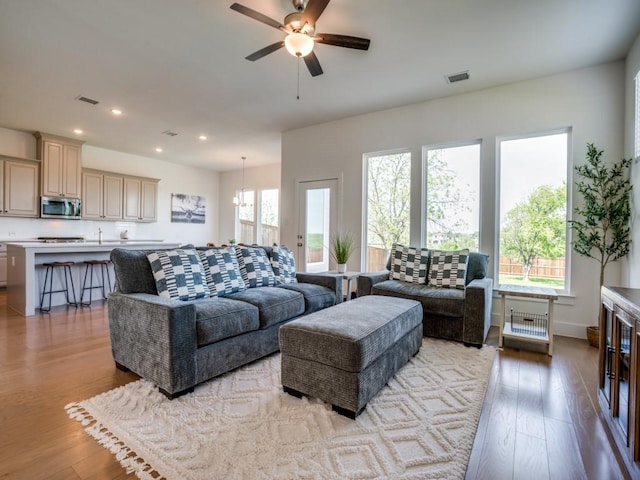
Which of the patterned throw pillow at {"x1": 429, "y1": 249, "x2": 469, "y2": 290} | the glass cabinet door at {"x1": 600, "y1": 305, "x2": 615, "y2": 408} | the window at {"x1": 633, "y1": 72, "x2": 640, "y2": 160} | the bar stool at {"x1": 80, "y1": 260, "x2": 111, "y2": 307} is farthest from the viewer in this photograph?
the bar stool at {"x1": 80, "y1": 260, "x2": 111, "y2": 307}

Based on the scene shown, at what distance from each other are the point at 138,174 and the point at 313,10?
271 inches

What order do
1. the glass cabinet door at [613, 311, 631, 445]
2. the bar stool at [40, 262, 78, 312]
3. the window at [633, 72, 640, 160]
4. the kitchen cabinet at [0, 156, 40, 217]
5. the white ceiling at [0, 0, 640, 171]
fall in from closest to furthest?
1. the glass cabinet door at [613, 311, 631, 445]
2. the white ceiling at [0, 0, 640, 171]
3. the window at [633, 72, 640, 160]
4. the bar stool at [40, 262, 78, 312]
5. the kitchen cabinet at [0, 156, 40, 217]

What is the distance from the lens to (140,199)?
725 cm

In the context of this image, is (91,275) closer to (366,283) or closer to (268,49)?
(366,283)

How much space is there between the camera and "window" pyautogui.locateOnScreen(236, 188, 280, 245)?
8195mm

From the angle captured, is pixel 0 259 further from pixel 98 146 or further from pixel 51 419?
pixel 51 419

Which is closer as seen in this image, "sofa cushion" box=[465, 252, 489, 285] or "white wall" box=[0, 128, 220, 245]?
"sofa cushion" box=[465, 252, 489, 285]

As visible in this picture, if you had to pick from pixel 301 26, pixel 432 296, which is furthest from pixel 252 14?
pixel 432 296

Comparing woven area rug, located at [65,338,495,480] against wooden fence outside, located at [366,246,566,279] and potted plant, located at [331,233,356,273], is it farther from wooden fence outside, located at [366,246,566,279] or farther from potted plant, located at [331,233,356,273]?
potted plant, located at [331,233,356,273]

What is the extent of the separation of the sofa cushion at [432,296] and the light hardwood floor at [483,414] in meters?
0.55

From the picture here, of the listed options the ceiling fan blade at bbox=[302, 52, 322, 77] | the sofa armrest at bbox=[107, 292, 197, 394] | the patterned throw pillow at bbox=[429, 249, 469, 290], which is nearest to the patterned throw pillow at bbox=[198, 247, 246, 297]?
the sofa armrest at bbox=[107, 292, 197, 394]

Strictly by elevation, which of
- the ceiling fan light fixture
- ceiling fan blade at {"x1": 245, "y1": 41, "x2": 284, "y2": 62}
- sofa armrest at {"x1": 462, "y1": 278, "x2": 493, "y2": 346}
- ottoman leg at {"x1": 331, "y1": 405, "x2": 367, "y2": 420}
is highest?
ceiling fan blade at {"x1": 245, "y1": 41, "x2": 284, "y2": 62}

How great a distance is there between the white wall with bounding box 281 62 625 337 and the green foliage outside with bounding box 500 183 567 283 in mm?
189

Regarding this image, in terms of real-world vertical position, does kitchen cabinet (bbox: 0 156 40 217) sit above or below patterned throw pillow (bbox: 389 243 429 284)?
above
